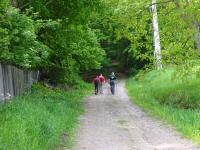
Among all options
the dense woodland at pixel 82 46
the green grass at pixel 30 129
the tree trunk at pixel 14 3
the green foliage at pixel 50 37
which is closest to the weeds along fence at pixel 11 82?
the dense woodland at pixel 82 46

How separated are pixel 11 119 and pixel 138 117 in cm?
861

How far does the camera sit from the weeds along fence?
17.2 meters

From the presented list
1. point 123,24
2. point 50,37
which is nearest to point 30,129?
point 123,24

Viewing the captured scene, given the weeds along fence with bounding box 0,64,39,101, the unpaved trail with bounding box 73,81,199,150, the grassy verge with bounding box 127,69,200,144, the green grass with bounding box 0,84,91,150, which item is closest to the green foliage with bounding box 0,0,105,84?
the weeds along fence with bounding box 0,64,39,101

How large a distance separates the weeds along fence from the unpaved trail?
3.00 metres

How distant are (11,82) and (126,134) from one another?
6.55 m

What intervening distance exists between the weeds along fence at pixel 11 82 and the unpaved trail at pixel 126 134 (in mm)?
2998

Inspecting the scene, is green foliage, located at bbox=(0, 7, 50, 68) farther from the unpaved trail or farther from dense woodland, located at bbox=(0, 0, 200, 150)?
the unpaved trail

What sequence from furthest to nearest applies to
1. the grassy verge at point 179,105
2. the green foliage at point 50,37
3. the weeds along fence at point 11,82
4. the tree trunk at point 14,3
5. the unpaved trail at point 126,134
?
the tree trunk at point 14,3
the weeds along fence at point 11,82
the green foliage at point 50,37
the grassy verge at point 179,105
the unpaved trail at point 126,134

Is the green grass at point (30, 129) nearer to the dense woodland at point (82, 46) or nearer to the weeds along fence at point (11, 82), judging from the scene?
the dense woodland at point (82, 46)

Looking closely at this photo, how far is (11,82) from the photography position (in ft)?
64.0

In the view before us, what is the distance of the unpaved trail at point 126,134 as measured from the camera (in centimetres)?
1264

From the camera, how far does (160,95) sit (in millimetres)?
26766

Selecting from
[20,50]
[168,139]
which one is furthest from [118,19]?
[168,139]
